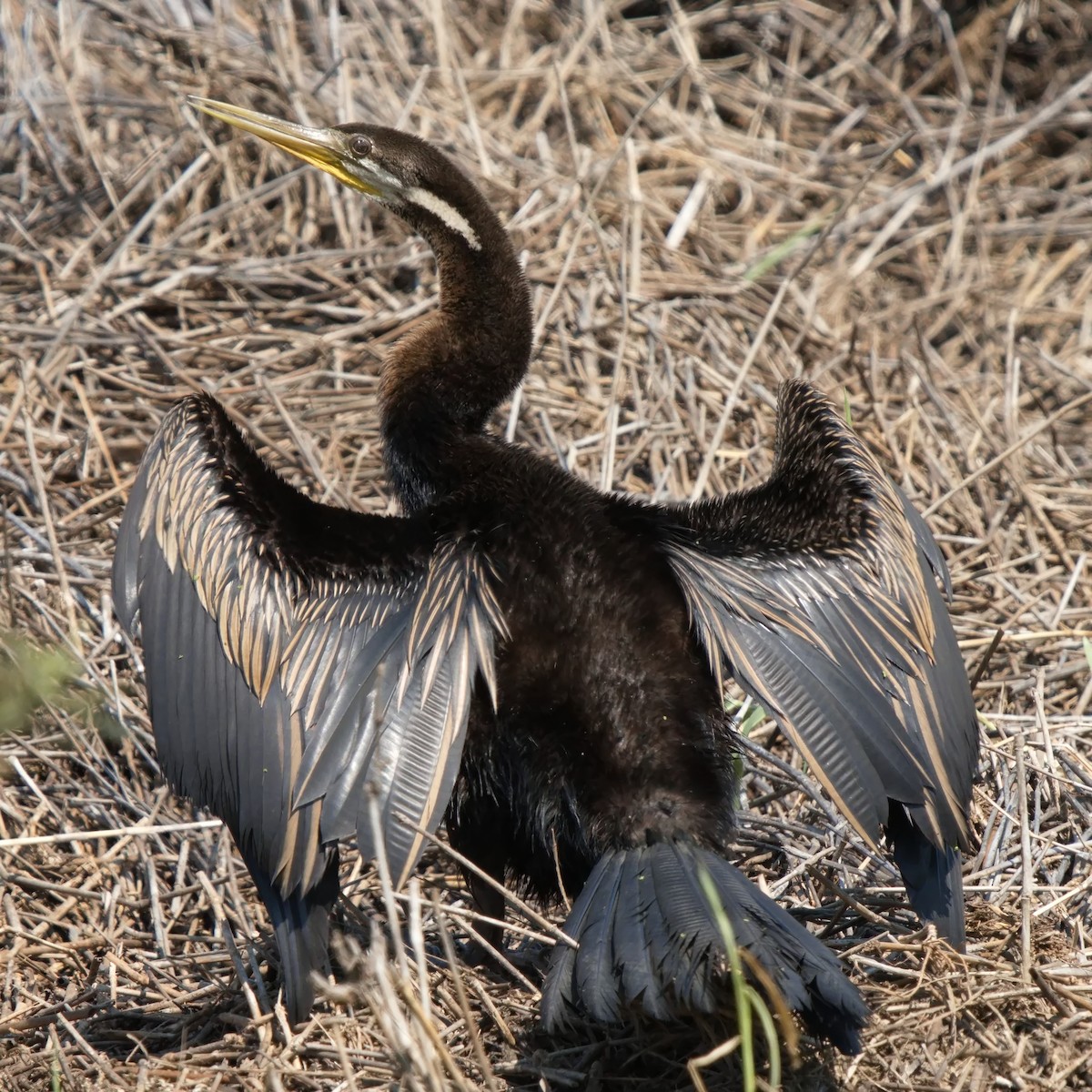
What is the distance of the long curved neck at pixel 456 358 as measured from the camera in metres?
3.76

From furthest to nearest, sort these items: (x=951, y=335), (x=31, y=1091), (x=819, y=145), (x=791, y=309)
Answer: (x=819, y=145) < (x=951, y=335) < (x=791, y=309) < (x=31, y=1091)

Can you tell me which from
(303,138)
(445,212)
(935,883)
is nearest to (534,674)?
(935,883)

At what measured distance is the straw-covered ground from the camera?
3354 mm

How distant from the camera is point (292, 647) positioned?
323cm

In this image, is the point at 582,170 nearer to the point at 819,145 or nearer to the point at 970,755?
the point at 819,145

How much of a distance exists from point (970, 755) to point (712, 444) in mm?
1882

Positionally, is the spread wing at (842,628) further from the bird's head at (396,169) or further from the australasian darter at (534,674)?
the bird's head at (396,169)

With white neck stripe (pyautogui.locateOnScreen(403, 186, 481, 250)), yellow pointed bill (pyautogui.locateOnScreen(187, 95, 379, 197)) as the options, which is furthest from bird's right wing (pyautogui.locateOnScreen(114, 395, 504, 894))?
yellow pointed bill (pyautogui.locateOnScreen(187, 95, 379, 197))

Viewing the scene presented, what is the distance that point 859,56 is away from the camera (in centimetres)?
713

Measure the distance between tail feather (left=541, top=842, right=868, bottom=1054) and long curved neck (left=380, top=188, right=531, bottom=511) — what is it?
4.06 ft

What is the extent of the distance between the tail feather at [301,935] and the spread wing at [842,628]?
1017 millimetres

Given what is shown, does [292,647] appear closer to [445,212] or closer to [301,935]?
[301,935]

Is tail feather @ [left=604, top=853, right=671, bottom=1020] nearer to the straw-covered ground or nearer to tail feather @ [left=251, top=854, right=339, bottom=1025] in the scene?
the straw-covered ground

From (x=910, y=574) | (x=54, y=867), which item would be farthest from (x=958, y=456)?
(x=54, y=867)
